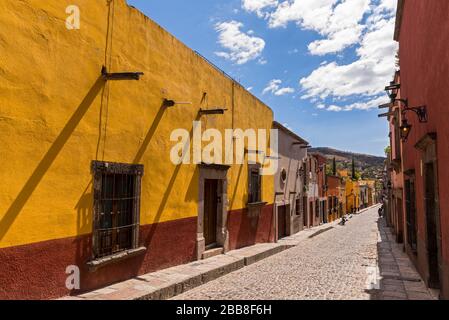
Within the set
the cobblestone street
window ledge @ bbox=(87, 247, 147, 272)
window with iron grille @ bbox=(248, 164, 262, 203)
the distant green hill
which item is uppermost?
the distant green hill

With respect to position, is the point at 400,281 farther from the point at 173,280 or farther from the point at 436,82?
the point at 173,280

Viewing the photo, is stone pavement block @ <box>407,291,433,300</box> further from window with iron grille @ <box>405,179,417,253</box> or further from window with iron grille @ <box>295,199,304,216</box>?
window with iron grille @ <box>295,199,304,216</box>

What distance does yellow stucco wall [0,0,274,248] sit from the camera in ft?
15.2

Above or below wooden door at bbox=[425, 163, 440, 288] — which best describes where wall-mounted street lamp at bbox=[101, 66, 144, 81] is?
above

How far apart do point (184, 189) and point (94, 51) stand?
3919mm

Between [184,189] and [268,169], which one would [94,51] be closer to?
[184,189]

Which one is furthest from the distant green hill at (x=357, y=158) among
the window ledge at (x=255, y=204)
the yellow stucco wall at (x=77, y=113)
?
the yellow stucco wall at (x=77, y=113)

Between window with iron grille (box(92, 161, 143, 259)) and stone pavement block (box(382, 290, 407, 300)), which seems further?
stone pavement block (box(382, 290, 407, 300))

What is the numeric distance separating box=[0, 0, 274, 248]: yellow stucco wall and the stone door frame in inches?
29.8

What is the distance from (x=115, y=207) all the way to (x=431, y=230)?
6.05 m

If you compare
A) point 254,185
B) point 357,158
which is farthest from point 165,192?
point 357,158

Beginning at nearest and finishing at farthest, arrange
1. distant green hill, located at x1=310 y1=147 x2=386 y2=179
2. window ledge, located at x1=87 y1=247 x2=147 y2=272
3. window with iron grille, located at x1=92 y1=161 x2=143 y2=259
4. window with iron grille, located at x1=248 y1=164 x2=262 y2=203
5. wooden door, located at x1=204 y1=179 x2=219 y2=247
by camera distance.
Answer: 1. window ledge, located at x1=87 y1=247 x2=147 y2=272
2. window with iron grille, located at x1=92 y1=161 x2=143 y2=259
3. wooden door, located at x1=204 y1=179 x2=219 y2=247
4. window with iron grille, located at x1=248 y1=164 x2=262 y2=203
5. distant green hill, located at x1=310 y1=147 x2=386 y2=179

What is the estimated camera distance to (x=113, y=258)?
626 centimetres

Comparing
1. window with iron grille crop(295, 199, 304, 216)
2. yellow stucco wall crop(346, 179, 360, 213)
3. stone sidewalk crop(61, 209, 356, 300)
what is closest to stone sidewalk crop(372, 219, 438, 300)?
stone sidewalk crop(61, 209, 356, 300)
